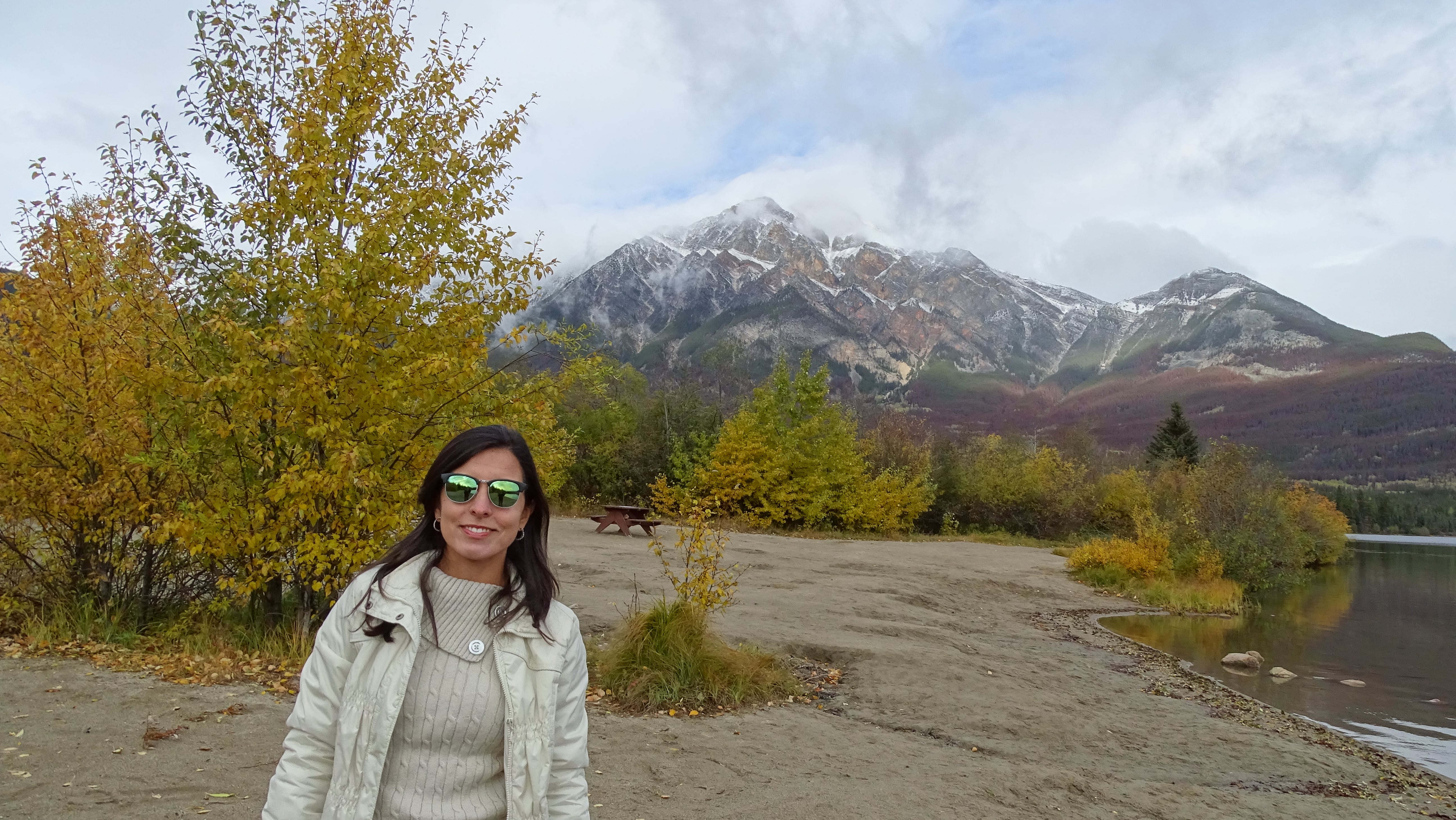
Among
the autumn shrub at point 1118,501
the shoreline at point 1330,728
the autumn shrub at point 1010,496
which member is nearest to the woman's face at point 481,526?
the shoreline at point 1330,728

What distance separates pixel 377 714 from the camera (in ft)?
7.13

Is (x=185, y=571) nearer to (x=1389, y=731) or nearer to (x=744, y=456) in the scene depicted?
(x=1389, y=731)

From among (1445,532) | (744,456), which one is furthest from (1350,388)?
(744,456)

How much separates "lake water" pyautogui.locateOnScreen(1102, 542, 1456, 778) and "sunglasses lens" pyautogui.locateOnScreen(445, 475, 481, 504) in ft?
36.3

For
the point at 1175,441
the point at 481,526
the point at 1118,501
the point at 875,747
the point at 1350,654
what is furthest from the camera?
the point at 1175,441

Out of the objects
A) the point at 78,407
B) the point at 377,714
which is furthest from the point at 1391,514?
the point at 377,714

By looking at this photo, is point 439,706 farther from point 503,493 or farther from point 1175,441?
point 1175,441

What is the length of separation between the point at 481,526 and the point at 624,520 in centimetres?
2187

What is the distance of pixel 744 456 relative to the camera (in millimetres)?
29984

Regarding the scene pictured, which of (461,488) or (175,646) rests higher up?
(461,488)

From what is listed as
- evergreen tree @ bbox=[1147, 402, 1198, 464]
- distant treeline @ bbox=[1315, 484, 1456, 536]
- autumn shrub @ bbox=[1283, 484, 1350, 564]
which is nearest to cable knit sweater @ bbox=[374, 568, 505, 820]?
autumn shrub @ bbox=[1283, 484, 1350, 564]

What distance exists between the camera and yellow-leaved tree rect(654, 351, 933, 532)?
30.1m

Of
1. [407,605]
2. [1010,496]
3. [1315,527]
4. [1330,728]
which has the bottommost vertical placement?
[1330,728]

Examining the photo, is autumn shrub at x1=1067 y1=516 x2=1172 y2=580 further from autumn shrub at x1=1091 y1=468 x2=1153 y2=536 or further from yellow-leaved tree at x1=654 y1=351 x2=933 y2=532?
autumn shrub at x1=1091 y1=468 x2=1153 y2=536
